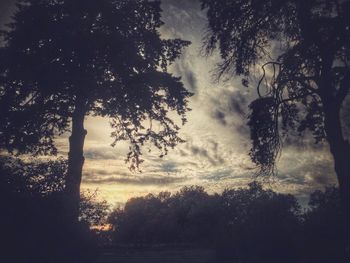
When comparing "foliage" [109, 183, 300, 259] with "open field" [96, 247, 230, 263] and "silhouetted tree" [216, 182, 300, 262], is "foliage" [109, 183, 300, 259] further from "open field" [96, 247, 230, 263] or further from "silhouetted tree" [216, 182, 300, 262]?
"open field" [96, 247, 230, 263]

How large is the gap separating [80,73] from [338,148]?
1112 centimetres

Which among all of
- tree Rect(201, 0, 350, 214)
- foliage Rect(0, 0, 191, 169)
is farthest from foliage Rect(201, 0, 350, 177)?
foliage Rect(0, 0, 191, 169)

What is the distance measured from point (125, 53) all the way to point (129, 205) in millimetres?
52246

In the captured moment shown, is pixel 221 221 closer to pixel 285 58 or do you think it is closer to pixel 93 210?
pixel 93 210

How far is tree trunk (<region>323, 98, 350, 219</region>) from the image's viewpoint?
9.59 meters

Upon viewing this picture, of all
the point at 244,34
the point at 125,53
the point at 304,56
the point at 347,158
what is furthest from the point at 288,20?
the point at 125,53

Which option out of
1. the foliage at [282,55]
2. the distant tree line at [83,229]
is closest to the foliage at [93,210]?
the distant tree line at [83,229]

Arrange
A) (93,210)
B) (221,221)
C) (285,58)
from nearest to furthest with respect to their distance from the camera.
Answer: (285,58)
(93,210)
(221,221)

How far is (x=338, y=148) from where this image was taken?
991 cm

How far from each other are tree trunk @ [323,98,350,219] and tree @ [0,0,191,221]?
8157mm

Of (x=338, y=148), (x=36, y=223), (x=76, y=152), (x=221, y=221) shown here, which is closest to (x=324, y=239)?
(x=338, y=148)

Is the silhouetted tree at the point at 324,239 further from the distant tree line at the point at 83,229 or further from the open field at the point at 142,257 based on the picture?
the open field at the point at 142,257

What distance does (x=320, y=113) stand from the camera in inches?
471

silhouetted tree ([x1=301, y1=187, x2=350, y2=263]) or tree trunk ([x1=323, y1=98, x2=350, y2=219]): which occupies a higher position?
tree trunk ([x1=323, y1=98, x2=350, y2=219])
